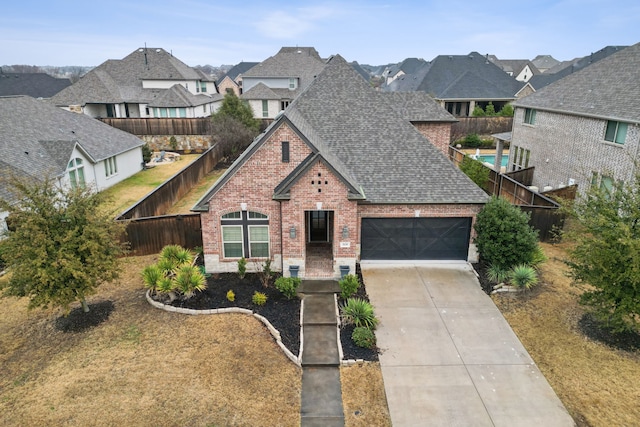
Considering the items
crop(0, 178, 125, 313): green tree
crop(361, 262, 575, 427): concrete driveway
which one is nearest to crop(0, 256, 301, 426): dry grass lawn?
crop(0, 178, 125, 313): green tree

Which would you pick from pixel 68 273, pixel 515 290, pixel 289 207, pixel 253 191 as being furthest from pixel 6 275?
pixel 515 290

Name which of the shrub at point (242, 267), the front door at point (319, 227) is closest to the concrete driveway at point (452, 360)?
the front door at point (319, 227)

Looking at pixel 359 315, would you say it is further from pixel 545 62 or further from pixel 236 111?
pixel 545 62

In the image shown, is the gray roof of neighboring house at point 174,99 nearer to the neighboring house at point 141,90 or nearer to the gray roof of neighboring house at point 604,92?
the neighboring house at point 141,90

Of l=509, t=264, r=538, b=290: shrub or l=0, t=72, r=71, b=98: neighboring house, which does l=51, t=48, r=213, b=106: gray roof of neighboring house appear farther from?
l=509, t=264, r=538, b=290: shrub

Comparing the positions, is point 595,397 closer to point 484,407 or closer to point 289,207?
point 484,407

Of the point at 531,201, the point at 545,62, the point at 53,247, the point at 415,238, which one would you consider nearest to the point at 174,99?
the point at 53,247
